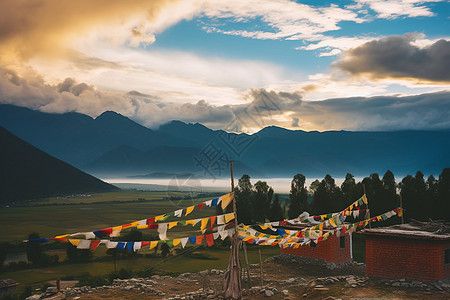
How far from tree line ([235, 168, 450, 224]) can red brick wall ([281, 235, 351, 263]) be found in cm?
610

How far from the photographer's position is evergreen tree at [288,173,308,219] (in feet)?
172

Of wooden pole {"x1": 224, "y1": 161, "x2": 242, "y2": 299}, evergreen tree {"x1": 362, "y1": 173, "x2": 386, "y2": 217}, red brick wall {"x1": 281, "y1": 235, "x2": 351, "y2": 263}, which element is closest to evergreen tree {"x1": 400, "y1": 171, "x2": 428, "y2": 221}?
evergreen tree {"x1": 362, "y1": 173, "x2": 386, "y2": 217}

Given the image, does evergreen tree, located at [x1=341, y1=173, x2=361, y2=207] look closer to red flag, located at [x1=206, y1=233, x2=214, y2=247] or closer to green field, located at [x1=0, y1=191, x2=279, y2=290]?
green field, located at [x1=0, y1=191, x2=279, y2=290]

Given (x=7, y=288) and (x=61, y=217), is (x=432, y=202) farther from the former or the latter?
(x=61, y=217)

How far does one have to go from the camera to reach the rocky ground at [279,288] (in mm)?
15266

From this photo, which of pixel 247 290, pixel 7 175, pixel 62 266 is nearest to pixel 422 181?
pixel 247 290

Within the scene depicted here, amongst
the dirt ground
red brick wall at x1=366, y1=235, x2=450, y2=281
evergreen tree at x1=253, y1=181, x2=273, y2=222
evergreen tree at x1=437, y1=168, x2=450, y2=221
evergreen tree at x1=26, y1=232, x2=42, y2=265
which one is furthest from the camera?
evergreen tree at x1=253, y1=181, x2=273, y2=222

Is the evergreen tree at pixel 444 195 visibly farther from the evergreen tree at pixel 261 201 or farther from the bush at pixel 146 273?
the bush at pixel 146 273

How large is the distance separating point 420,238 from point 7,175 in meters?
177

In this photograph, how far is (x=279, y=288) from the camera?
18.4m

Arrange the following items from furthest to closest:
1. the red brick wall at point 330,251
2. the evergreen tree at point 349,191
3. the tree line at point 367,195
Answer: the evergreen tree at point 349,191 < the tree line at point 367,195 < the red brick wall at point 330,251

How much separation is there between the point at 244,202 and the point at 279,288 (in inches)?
1483

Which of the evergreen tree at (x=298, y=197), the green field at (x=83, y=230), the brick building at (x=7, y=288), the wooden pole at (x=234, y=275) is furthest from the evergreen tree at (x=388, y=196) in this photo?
the brick building at (x=7, y=288)

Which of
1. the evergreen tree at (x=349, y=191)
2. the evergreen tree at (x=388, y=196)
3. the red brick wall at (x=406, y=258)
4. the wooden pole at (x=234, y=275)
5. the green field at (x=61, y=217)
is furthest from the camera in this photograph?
the green field at (x=61, y=217)
